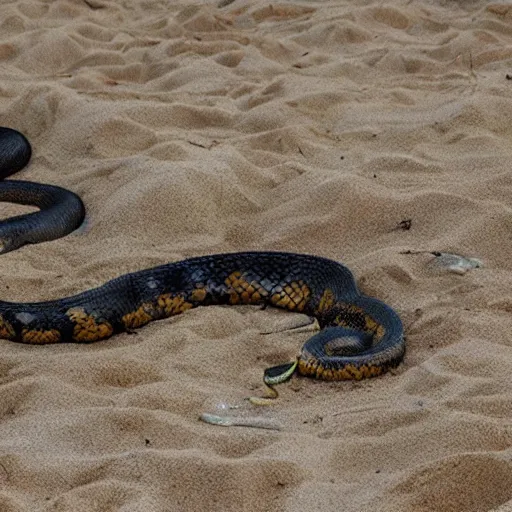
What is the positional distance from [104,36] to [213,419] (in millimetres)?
5540

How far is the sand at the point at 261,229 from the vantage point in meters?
Answer: 3.01

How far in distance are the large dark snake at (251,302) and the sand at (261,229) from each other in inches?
3.2

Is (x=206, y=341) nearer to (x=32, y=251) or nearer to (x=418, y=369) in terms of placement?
(x=418, y=369)

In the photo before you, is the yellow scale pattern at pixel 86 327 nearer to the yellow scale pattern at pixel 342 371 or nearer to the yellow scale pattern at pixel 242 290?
the yellow scale pattern at pixel 242 290

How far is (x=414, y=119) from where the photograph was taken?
20.5 feet

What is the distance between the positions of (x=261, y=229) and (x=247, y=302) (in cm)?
62

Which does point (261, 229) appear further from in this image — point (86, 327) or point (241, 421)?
point (241, 421)

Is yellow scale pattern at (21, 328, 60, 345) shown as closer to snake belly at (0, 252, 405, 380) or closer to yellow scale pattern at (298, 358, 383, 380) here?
snake belly at (0, 252, 405, 380)

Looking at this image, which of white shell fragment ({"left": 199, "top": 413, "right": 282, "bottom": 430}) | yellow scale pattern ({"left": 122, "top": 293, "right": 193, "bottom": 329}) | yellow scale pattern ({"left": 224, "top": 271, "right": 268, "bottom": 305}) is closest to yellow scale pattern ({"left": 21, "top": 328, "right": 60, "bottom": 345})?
yellow scale pattern ({"left": 122, "top": 293, "right": 193, "bottom": 329})

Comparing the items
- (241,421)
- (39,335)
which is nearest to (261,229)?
(39,335)

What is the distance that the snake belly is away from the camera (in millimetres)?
3838

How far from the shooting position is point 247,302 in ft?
15.3

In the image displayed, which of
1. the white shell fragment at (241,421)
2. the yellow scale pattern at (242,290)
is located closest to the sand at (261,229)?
the white shell fragment at (241,421)

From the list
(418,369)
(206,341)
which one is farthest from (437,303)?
(206,341)
